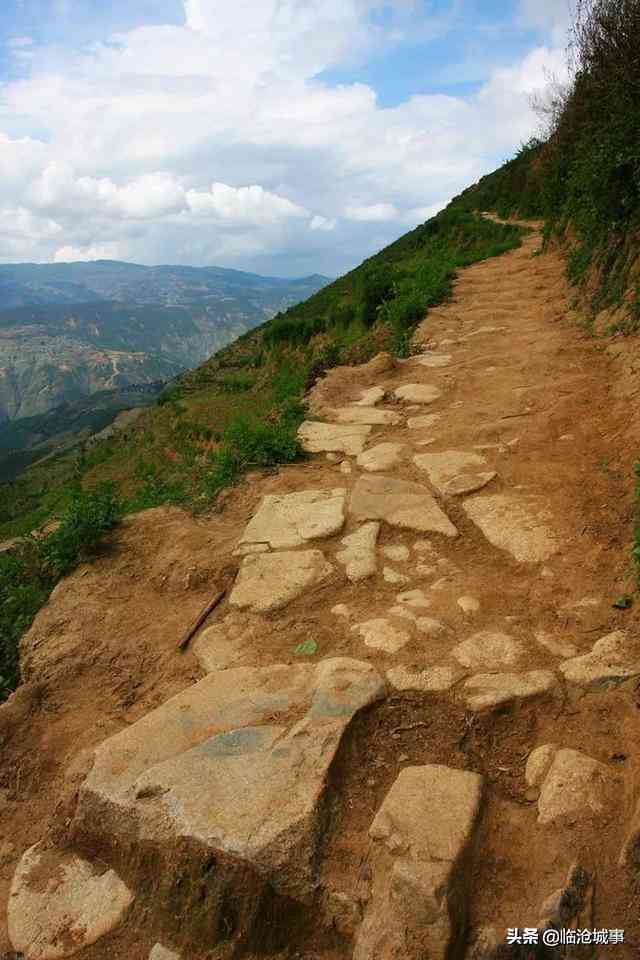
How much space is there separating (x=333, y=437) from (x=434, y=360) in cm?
194

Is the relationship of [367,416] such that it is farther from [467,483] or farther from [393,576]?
[393,576]

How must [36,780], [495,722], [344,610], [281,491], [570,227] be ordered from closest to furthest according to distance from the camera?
1. [495,722]
2. [36,780]
3. [344,610]
4. [281,491]
5. [570,227]

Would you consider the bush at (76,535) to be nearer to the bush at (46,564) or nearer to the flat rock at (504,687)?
the bush at (46,564)

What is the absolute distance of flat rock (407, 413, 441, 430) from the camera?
177 inches

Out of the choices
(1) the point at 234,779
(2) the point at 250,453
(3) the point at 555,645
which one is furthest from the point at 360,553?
(2) the point at 250,453

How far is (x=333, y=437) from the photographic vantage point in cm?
459

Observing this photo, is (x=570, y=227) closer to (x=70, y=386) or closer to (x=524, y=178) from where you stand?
(x=524, y=178)

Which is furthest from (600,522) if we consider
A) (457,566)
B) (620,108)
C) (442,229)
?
(442,229)

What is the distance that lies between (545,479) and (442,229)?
16.2m

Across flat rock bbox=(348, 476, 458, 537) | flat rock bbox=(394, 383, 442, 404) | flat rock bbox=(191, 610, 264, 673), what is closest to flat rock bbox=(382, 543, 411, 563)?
flat rock bbox=(348, 476, 458, 537)

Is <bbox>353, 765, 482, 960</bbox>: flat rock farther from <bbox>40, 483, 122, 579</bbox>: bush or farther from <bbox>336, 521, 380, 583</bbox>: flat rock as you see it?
<bbox>40, 483, 122, 579</bbox>: bush

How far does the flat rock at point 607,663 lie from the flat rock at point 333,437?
7.76 ft

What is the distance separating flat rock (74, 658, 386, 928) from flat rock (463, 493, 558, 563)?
40.9 inches

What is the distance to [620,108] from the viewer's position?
5730 mm
